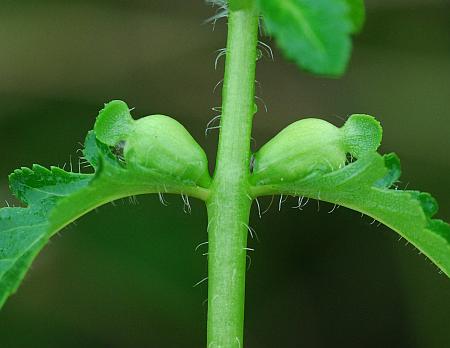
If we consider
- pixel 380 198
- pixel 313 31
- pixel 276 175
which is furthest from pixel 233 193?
pixel 313 31

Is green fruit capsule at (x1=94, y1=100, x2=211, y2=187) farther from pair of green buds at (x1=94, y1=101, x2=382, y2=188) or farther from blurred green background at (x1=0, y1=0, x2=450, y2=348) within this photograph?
blurred green background at (x1=0, y1=0, x2=450, y2=348)

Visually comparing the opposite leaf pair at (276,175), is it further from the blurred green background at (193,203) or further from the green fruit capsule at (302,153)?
the blurred green background at (193,203)

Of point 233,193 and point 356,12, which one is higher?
point 356,12

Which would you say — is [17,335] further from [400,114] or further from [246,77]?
[246,77]

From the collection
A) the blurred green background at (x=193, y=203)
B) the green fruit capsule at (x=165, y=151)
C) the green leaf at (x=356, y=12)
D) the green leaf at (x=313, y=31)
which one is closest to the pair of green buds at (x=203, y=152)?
the green fruit capsule at (x=165, y=151)

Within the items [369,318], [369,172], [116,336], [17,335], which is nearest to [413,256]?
[369,318]

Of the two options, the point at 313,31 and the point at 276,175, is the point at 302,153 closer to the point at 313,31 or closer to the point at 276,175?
the point at 276,175
